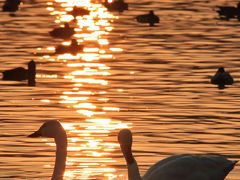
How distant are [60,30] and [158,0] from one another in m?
26.0

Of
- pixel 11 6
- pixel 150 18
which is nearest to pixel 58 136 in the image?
pixel 150 18

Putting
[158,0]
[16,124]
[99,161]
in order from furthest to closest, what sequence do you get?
[158,0] < [16,124] < [99,161]

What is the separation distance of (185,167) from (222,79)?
57.5ft

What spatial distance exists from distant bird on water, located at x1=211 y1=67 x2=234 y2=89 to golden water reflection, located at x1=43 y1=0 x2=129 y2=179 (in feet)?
14.0

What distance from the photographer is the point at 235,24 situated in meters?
63.1

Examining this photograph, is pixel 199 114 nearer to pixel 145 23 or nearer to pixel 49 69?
pixel 49 69

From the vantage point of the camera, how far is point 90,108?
32.8m

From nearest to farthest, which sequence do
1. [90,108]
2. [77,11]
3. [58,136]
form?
[58,136] → [90,108] → [77,11]

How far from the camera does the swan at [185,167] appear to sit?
19.3m

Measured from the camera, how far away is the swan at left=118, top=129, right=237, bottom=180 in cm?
1934

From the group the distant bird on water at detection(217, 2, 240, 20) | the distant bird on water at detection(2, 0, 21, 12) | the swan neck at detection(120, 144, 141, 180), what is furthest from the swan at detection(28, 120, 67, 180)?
the distant bird on water at detection(2, 0, 21, 12)

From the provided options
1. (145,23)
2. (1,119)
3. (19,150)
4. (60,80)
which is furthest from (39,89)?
(145,23)

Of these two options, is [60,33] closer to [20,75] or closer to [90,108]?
[20,75]

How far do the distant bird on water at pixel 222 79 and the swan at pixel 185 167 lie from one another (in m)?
16.9
